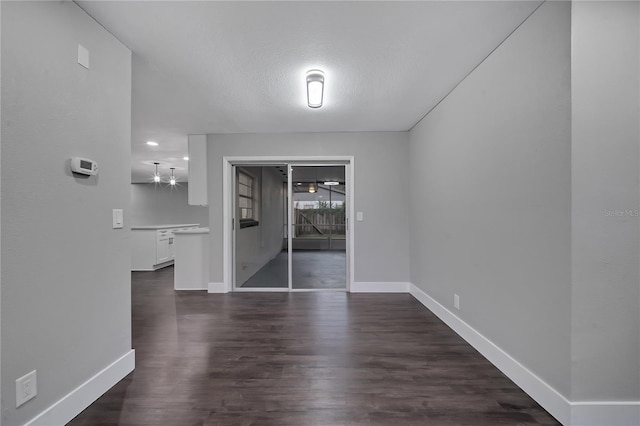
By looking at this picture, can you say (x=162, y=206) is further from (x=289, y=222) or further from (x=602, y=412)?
(x=602, y=412)

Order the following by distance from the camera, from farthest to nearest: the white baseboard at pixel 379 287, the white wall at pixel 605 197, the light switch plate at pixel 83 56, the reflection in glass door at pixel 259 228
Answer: the reflection in glass door at pixel 259 228 < the white baseboard at pixel 379 287 < the light switch plate at pixel 83 56 < the white wall at pixel 605 197

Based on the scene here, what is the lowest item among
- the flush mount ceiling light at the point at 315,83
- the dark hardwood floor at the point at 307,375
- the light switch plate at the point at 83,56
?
the dark hardwood floor at the point at 307,375

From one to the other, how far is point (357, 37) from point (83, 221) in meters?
2.07

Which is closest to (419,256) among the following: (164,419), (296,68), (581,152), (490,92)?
(490,92)

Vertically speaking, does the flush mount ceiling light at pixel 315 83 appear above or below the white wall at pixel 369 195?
above

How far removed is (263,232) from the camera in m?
6.01

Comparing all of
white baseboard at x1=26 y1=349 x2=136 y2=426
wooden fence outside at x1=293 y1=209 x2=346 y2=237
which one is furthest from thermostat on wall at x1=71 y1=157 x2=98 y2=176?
wooden fence outside at x1=293 y1=209 x2=346 y2=237

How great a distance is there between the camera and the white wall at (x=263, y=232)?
4.65 metres

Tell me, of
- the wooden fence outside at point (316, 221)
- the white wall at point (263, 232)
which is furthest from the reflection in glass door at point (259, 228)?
the wooden fence outside at point (316, 221)

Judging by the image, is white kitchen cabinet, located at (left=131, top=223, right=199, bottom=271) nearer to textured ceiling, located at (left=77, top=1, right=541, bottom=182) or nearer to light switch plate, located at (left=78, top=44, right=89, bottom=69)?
textured ceiling, located at (left=77, top=1, right=541, bottom=182)

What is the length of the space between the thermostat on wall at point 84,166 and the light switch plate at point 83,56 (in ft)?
1.88

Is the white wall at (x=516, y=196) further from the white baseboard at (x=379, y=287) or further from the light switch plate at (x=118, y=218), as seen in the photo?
the light switch plate at (x=118, y=218)

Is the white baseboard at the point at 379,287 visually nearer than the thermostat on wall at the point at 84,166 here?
No

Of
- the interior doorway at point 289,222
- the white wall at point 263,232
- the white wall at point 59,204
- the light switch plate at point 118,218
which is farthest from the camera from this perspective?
the white wall at point 263,232
